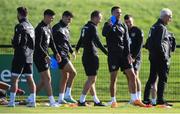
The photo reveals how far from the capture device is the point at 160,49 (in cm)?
1756

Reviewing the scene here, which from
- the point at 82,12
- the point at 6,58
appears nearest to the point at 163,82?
the point at 6,58

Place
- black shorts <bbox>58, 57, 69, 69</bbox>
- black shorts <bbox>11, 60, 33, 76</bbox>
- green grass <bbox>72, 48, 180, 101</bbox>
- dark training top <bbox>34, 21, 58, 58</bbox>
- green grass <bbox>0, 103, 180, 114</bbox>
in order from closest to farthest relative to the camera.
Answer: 1. green grass <bbox>0, 103, 180, 114</bbox>
2. black shorts <bbox>11, 60, 33, 76</bbox>
3. dark training top <bbox>34, 21, 58, 58</bbox>
4. black shorts <bbox>58, 57, 69, 69</bbox>
5. green grass <bbox>72, 48, 180, 101</bbox>

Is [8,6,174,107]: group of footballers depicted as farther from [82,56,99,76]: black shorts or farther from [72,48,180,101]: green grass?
[72,48,180,101]: green grass

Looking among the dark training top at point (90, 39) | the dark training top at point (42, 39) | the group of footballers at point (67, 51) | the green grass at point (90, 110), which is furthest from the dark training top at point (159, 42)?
the dark training top at point (42, 39)

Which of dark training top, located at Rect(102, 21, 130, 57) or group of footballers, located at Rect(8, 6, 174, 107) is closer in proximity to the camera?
group of footballers, located at Rect(8, 6, 174, 107)

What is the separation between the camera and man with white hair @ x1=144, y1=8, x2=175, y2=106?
17562mm

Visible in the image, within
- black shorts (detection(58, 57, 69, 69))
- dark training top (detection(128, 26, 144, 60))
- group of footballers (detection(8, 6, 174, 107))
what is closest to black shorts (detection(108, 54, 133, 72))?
group of footballers (detection(8, 6, 174, 107))

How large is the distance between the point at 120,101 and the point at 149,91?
1.71 metres

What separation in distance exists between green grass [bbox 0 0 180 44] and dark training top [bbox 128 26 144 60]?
69.0ft

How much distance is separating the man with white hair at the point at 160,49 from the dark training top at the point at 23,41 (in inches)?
109

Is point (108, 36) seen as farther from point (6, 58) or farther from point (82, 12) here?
point (82, 12)

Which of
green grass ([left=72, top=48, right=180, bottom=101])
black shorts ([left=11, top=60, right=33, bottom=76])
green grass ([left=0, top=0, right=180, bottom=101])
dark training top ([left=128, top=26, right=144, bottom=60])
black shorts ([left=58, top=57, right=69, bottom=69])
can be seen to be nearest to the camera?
black shorts ([left=11, top=60, right=33, bottom=76])

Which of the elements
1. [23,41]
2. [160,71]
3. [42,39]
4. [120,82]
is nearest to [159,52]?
[160,71]

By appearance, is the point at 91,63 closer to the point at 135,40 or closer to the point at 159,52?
the point at 135,40
